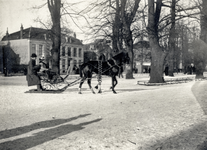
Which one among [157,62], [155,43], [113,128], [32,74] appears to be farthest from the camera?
[157,62]

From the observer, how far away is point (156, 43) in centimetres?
1471

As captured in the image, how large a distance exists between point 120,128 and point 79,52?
57751 mm

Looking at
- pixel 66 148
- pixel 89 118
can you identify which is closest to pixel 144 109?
pixel 89 118

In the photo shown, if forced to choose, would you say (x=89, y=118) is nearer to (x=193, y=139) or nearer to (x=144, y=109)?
(x=144, y=109)

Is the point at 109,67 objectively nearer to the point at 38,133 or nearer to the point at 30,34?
the point at 30,34

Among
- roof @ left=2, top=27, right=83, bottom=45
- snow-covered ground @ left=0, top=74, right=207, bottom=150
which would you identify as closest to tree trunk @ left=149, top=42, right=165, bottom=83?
roof @ left=2, top=27, right=83, bottom=45

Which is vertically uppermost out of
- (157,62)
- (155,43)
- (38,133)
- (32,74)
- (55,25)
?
(55,25)

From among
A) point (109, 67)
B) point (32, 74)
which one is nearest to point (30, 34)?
point (32, 74)

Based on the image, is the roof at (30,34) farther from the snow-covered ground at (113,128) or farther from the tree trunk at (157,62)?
the tree trunk at (157,62)

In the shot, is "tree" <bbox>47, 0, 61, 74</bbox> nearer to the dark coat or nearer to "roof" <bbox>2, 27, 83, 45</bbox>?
"roof" <bbox>2, 27, 83, 45</bbox>

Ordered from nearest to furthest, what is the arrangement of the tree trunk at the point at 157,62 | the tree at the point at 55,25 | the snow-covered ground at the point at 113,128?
the snow-covered ground at the point at 113,128, the tree at the point at 55,25, the tree trunk at the point at 157,62

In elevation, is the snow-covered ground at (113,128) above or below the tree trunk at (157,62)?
below

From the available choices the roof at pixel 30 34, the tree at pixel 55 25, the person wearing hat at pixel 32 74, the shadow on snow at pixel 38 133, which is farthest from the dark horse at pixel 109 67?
the shadow on snow at pixel 38 133

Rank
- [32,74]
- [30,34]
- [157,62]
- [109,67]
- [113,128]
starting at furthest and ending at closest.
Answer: [157,62]
[30,34]
[32,74]
[109,67]
[113,128]
